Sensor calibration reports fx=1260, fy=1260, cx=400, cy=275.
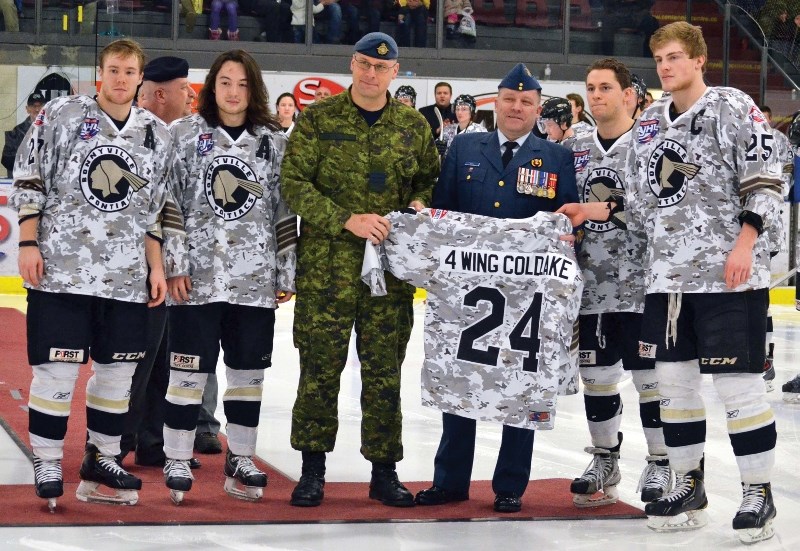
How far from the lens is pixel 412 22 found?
15633 mm

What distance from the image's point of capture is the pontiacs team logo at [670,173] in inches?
174

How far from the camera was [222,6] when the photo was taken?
1515cm

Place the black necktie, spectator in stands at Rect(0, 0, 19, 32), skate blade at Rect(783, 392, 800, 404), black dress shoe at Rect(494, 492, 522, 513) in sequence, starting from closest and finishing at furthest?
black dress shoe at Rect(494, 492, 522, 513) < the black necktie < skate blade at Rect(783, 392, 800, 404) < spectator in stands at Rect(0, 0, 19, 32)

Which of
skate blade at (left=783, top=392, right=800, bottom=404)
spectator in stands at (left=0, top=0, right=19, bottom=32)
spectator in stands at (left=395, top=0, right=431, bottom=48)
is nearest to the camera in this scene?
skate blade at (left=783, top=392, right=800, bottom=404)

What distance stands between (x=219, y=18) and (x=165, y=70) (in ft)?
33.0

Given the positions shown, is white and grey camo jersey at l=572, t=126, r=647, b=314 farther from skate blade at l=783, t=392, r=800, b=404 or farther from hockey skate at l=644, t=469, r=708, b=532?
skate blade at l=783, t=392, r=800, b=404

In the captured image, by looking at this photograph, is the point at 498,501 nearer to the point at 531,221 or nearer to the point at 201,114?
the point at 531,221

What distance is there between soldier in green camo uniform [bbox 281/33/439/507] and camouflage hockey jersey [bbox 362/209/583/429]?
112 mm

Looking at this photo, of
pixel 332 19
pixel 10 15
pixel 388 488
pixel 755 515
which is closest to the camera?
pixel 755 515

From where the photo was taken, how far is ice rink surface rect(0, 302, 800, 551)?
4180mm

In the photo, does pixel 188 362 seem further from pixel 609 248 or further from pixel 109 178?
pixel 609 248

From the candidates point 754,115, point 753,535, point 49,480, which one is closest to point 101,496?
point 49,480

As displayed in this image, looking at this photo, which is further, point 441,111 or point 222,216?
point 441,111

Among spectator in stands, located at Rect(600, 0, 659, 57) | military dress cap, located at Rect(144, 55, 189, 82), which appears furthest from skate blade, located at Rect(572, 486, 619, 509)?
spectator in stands, located at Rect(600, 0, 659, 57)
